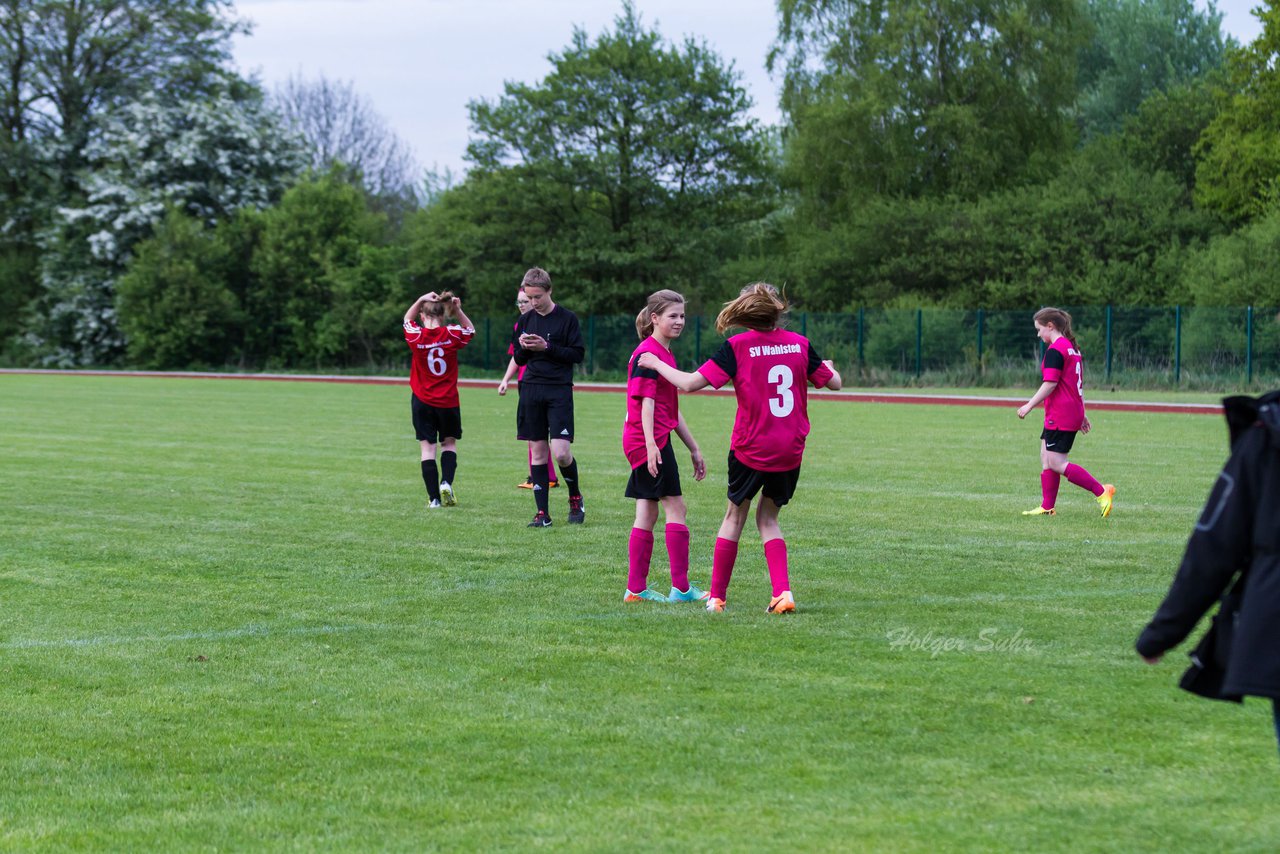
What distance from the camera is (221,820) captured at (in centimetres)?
415

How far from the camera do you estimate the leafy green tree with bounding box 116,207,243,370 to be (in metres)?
48.9

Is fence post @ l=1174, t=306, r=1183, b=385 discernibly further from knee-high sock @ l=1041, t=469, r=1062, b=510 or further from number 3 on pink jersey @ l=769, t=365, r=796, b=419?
number 3 on pink jersey @ l=769, t=365, r=796, b=419

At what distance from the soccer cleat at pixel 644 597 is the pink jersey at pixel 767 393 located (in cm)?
106

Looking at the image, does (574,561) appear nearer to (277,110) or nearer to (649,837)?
(649,837)

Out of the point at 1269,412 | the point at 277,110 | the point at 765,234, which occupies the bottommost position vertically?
the point at 1269,412

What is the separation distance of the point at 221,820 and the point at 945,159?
48.3 metres

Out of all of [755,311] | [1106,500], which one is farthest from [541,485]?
[1106,500]

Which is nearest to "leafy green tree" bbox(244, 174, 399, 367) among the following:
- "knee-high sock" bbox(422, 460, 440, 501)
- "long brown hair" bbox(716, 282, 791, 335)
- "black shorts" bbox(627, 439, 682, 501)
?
"knee-high sock" bbox(422, 460, 440, 501)

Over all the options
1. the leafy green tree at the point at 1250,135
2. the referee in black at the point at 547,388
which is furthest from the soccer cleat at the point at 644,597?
the leafy green tree at the point at 1250,135

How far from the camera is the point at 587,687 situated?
5.71 metres

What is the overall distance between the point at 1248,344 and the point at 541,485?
29.8 m

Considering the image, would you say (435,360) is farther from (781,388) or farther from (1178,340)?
(1178,340)

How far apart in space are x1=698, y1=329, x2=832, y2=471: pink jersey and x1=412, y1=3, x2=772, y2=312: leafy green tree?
4040 cm

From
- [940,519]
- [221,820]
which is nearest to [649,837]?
[221,820]
